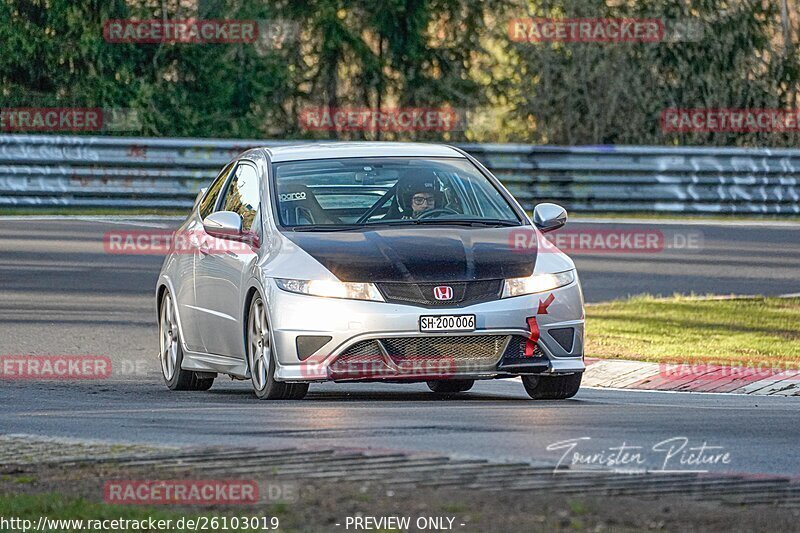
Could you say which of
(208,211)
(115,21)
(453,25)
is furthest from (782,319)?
(453,25)

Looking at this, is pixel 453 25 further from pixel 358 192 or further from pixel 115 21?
pixel 358 192

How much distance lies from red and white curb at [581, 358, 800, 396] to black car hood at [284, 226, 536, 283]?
262 centimetres

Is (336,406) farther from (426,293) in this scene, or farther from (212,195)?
(212,195)

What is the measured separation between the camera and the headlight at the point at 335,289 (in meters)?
10.6

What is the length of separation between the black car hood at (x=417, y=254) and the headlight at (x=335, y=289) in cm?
5

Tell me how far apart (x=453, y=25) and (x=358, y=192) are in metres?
27.1

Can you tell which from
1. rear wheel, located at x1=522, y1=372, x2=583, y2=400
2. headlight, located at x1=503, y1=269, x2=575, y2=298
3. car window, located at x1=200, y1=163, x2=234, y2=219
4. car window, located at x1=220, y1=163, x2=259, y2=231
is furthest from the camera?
car window, located at x1=200, y1=163, x2=234, y2=219

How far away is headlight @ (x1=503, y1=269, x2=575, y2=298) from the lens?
1070 centimetres
